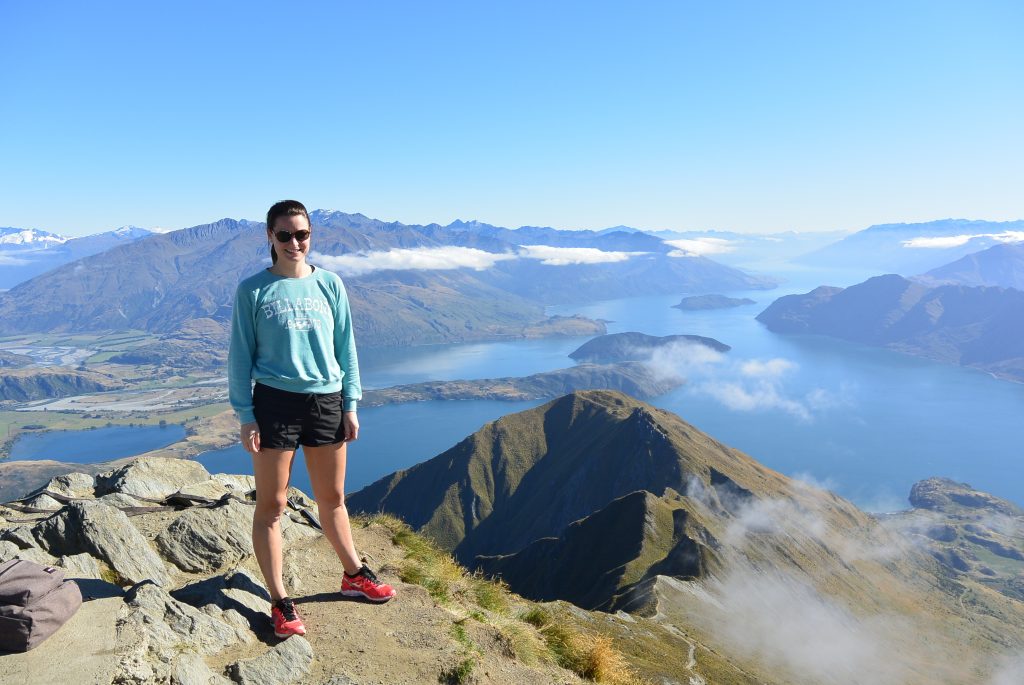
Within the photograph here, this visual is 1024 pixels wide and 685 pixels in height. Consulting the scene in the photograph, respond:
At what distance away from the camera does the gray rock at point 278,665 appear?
20.2 feet

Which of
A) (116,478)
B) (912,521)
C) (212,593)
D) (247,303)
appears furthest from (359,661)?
(912,521)

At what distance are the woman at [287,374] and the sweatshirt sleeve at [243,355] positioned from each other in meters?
0.01

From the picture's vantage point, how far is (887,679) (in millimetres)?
67750

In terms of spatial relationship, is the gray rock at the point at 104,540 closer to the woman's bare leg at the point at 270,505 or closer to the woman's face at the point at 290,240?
→ the woman's bare leg at the point at 270,505

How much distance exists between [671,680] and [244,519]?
23.2m

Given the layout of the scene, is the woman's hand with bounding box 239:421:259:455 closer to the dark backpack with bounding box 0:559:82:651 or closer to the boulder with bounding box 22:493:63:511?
the dark backpack with bounding box 0:559:82:651

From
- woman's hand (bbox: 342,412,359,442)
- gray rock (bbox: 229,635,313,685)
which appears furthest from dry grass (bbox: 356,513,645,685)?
woman's hand (bbox: 342,412,359,442)

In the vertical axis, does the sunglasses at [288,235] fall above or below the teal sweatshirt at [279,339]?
above

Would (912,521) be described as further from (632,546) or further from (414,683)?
(414,683)

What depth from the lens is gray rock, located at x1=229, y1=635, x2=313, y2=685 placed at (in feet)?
20.2

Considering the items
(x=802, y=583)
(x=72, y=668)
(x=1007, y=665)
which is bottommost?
(x=1007, y=665)

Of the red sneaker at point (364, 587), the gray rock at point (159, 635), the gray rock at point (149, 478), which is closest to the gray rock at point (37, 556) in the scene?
the gray rock at point (159, 635)

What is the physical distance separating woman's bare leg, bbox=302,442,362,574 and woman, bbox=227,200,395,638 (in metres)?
0.02

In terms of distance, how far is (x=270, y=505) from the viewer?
708 cm
